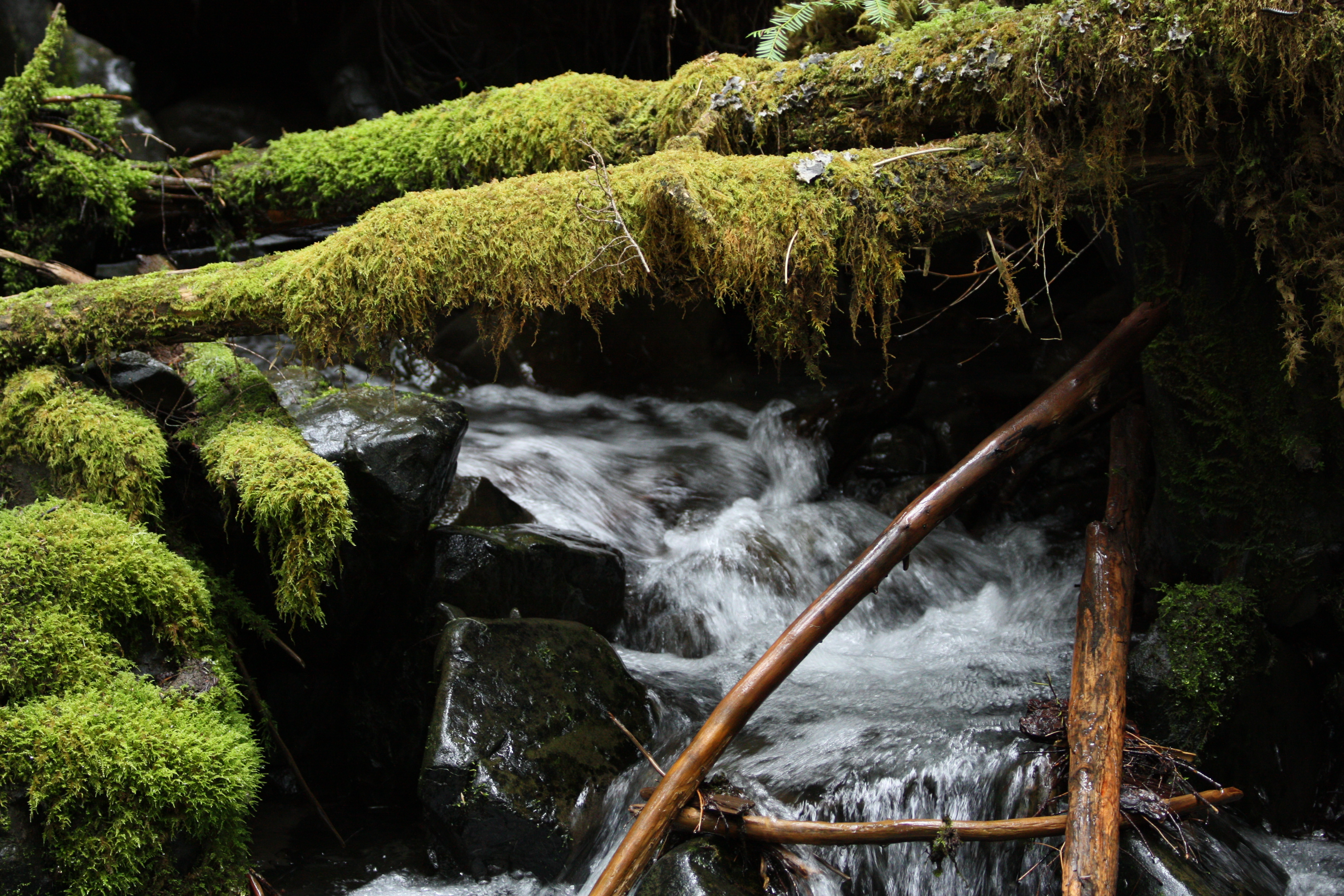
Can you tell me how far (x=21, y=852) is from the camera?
2379mm

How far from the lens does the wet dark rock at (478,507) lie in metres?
5.02

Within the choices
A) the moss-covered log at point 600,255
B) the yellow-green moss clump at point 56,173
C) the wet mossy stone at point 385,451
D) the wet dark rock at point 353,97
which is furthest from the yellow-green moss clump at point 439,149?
the wet dark rock at point 353,97

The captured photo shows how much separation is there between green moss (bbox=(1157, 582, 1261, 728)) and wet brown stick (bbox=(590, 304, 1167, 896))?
37.5 inches

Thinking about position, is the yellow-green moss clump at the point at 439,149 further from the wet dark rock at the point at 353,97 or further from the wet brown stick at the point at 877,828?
the wet brown stick at the point at 877,828

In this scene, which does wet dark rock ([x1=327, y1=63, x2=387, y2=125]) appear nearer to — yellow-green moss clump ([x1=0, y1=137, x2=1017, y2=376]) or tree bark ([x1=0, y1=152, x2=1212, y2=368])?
tree bark ([x1=0, y1=152, x2=1212, y2=368])

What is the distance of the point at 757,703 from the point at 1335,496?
2467 mm

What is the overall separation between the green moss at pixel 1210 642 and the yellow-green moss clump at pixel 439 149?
3.43 meters

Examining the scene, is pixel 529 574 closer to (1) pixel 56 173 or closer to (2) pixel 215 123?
(1) pixel 56 173

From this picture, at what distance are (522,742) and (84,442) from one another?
2.07 m

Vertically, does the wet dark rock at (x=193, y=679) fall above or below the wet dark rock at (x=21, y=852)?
above

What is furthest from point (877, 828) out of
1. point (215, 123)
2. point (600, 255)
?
point (215, 123)

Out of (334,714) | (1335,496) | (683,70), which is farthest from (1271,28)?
(334,714)

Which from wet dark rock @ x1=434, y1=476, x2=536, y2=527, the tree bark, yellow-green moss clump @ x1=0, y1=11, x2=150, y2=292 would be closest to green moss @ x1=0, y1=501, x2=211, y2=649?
the tree bark

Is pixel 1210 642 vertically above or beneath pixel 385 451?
beneath
